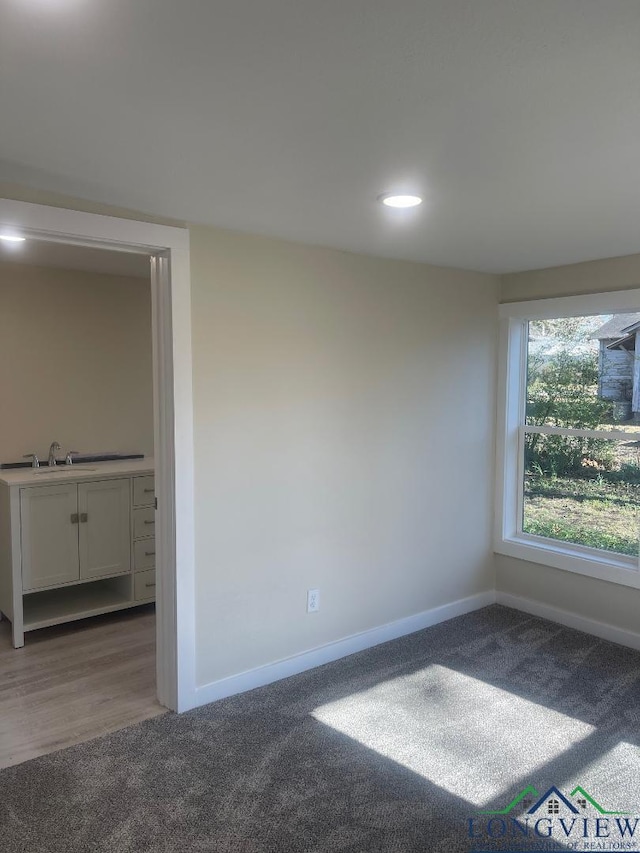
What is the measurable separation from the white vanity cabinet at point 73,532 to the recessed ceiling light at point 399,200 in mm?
2466

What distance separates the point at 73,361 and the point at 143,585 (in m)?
1.55

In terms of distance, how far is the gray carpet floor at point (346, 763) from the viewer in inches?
81.9

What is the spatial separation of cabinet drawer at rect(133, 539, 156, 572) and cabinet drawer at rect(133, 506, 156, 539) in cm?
4

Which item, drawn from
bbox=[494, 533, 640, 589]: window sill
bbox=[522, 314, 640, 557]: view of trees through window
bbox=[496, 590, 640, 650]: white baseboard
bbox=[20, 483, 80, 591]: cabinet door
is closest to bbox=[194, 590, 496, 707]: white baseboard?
bbox=[496, 590, 640, 650]: white baseboard

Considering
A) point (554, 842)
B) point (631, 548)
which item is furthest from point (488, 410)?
point (554, 842)

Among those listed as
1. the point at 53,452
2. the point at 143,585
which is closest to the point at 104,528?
the point at 143,585

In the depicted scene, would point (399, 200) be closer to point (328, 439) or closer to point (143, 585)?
point (328, 439)

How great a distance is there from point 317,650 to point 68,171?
2.50 metres

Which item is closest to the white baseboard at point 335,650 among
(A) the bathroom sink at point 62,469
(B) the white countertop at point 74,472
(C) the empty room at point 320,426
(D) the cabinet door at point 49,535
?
(C) the empty room at point 320,426

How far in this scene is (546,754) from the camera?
2533 millimetres

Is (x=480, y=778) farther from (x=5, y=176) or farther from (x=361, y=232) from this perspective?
(x=5, y=176)

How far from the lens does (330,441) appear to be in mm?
3316

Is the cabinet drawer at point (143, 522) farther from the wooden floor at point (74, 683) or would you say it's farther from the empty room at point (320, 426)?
the wooden floor at point (74, 683)

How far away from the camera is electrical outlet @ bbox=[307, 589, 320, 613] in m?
3.27
